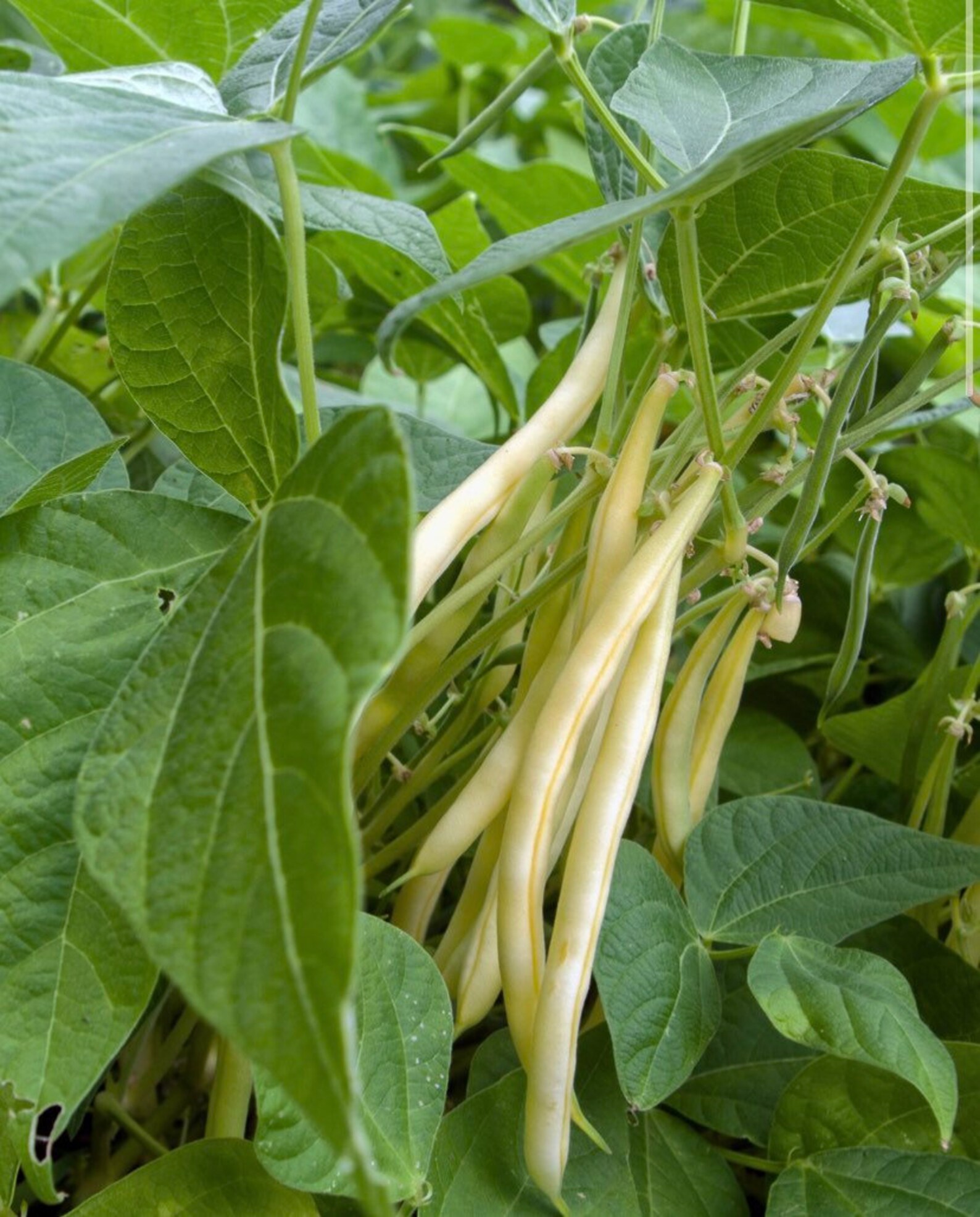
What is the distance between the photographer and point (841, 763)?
2.56 feet

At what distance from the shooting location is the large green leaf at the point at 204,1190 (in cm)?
40

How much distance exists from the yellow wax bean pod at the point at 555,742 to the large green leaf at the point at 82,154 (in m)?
0.17

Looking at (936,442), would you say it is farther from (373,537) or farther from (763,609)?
(373,537)

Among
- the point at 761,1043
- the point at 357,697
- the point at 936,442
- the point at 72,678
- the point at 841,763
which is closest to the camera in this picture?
the point at 357,697

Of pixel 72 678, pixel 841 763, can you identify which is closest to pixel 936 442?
pixel 841 763

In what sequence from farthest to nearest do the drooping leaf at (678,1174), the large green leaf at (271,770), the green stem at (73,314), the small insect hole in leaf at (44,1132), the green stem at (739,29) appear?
1. the green stem at (73,314)
2. the green stem at (739,29)
3. the drooping leaf at (678,1174)
4. the small insect hole in leaf at (44,1132)
5. the large green leaf at (271,770)

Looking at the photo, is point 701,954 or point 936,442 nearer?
point 701,954

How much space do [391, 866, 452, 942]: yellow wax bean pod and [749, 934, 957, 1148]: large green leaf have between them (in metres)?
0.13

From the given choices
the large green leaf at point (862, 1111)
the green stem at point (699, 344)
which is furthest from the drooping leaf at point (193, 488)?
the large green leaf at point (862, 1111)

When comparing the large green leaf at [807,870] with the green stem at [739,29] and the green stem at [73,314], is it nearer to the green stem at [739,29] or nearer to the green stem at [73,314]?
the green stem at [739,29]

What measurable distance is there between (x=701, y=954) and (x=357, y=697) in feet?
0.89

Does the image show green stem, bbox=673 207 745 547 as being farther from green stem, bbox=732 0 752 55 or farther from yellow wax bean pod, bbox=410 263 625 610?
green stem, bbox=732 0 752 55

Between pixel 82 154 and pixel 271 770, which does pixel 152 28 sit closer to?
pixel 82 154

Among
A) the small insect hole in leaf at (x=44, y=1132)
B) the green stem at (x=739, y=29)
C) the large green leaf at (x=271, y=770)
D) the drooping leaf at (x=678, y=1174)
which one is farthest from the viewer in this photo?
Result: the green stem at (x=739, y=29)
